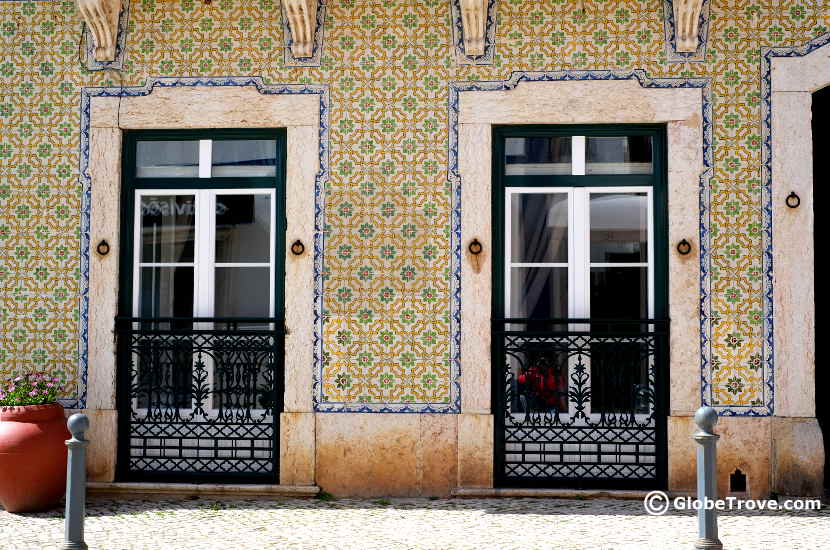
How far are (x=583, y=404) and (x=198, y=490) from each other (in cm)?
298

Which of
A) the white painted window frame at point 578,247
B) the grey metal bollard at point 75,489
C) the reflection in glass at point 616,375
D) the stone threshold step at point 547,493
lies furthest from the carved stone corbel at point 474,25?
the grey metal bollard at point 75,489

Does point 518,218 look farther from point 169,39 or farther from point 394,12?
point 169,39

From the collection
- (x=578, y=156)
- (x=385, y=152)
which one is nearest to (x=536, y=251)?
(x=578, y=156)

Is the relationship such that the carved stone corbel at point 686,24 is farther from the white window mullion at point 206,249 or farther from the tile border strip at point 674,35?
the white window mullion at point 206,249

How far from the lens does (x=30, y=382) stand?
22.7ft

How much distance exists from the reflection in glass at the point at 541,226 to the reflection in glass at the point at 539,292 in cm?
9

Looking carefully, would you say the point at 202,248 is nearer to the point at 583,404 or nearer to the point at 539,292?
the point at 539,292

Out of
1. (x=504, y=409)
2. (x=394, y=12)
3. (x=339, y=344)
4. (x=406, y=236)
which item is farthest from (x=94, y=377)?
(x=394, y=12)

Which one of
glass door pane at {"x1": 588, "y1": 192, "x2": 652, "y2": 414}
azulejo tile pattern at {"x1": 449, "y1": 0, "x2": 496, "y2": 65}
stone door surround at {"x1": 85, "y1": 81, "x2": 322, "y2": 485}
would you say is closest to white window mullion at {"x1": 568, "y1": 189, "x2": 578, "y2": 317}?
glass door pane at {"x1": 588, "y1": 192, "x2": 652, "y2": 414}

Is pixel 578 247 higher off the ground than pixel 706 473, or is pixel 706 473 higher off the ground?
pixel 578 247

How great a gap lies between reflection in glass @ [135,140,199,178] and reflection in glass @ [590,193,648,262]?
3202 mm

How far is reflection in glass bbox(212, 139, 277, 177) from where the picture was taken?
23.9ft

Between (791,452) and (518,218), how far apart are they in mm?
2624

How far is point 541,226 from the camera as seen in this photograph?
718cm
